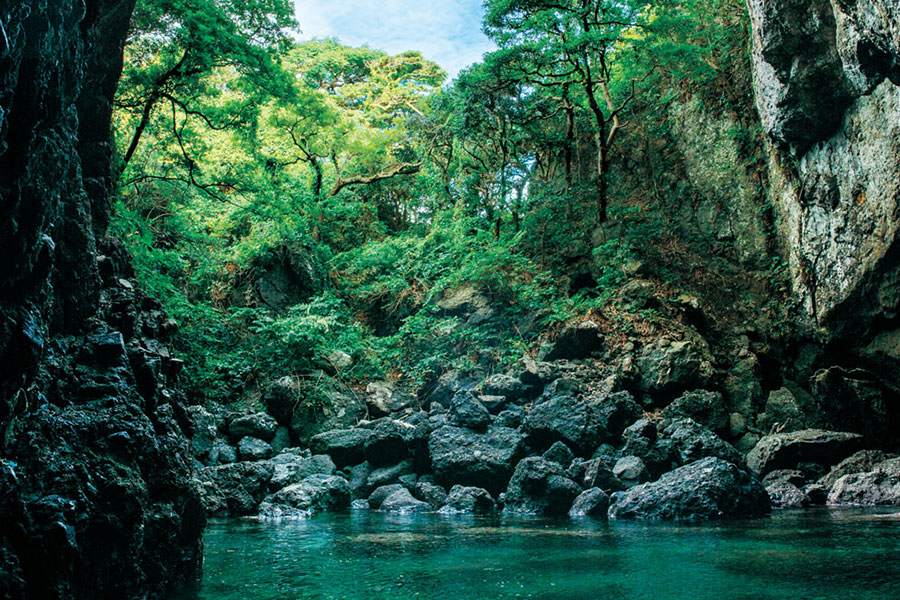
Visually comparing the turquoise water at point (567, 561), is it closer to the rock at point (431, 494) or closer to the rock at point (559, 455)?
the rock at point (431, 494)

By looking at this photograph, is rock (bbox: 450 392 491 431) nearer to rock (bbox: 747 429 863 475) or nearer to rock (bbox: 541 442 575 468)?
rock (bbox: 541 442 575 468)

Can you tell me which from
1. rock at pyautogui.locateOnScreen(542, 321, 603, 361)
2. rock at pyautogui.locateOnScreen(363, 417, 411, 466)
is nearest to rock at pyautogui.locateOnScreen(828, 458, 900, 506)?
rock at pyautogui.locateOnScreen(542, 321, 603, 361)

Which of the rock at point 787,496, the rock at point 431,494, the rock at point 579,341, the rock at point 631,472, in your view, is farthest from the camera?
the rock at point 579,341

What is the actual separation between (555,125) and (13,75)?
1913 cm

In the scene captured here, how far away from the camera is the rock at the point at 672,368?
12648 millimetres

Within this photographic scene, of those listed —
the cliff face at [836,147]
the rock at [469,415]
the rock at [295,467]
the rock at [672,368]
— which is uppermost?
the cliff face at [836,147]

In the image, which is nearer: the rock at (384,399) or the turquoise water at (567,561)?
Result: the turquoise water at (567,561)

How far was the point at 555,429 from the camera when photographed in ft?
35.7

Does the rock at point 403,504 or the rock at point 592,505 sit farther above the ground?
the rock at point 592,505

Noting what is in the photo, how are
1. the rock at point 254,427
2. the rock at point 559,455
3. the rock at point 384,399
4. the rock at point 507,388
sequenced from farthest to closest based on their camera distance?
1. the rock at point 384,399
2. the rock at point 507,388
3. the rock at point 254,427
4. the rock at point 559,455

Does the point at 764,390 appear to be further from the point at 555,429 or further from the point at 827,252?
the point at 555,429

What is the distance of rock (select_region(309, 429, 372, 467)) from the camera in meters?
11.5

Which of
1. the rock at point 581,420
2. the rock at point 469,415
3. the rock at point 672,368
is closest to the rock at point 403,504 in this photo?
the rock at point 469,415

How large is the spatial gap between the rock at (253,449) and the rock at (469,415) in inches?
150
